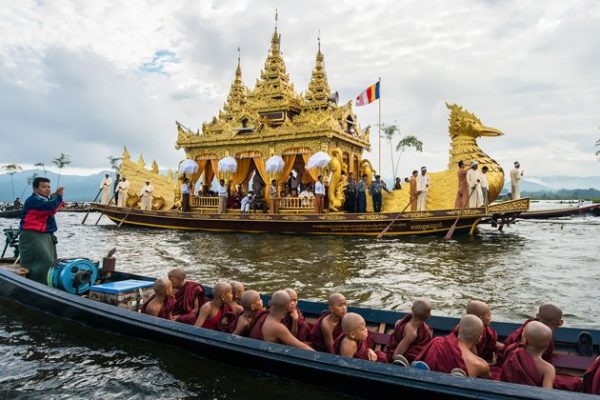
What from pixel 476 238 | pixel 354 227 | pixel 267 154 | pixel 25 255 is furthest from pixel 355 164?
pixel 25 255

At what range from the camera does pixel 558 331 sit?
15.5ft

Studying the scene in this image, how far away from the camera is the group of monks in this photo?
11.4 feet

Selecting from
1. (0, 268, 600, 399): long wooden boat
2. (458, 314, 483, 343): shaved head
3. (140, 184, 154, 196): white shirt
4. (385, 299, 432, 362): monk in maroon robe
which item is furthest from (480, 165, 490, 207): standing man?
(140, 184, 154, 196): white shirt

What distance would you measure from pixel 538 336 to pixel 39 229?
290 inches

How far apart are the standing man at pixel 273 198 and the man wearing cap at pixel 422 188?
248 inches

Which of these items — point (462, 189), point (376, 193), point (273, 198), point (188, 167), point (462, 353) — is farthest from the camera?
point (188, 167)

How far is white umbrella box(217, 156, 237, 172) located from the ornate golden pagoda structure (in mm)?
729

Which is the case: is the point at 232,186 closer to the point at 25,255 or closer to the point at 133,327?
the point at 25,255

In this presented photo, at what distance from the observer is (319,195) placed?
61.6 ft

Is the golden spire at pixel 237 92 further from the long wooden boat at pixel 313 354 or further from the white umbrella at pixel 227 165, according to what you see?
the long wooden boat at pixel 313 354

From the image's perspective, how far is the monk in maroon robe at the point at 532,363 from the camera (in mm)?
3365

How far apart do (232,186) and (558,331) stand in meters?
19.6

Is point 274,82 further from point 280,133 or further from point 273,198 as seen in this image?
point 273,198

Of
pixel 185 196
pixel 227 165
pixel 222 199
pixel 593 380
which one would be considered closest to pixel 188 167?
pixel 185 196
